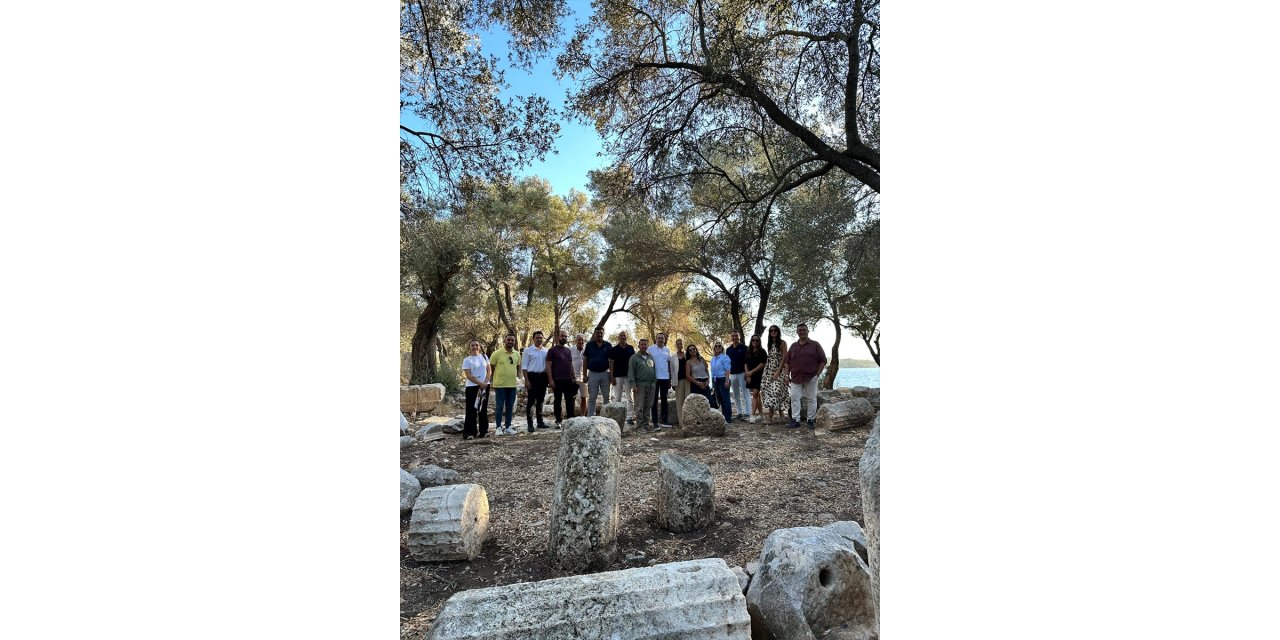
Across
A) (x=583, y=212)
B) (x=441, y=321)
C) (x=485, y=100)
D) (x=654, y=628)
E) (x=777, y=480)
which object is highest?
(x=583, y=212)

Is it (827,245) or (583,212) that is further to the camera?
(583,212)

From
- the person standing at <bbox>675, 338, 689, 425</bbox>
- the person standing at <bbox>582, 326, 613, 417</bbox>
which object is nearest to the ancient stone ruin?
A: the person standing at <bbox>582, 326, 613, 417</bbox>

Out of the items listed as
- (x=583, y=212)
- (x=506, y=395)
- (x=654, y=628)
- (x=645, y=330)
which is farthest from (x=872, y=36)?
(x=645, y=330)

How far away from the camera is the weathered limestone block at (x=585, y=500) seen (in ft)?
10.9

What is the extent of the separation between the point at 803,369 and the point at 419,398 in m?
8.37

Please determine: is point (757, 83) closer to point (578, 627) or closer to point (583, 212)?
point (578, 627)

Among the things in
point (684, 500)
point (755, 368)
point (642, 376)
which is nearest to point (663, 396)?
point (642, 376)

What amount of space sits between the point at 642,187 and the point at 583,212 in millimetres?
11267

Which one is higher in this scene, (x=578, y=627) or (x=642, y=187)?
(x=642, y=187)

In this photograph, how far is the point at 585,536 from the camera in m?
3.33

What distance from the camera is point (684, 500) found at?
3.94 metres

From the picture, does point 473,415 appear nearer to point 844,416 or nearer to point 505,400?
point 505,400

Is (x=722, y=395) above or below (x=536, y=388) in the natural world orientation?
below

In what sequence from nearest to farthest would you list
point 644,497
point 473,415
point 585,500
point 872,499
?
1. point 872,499
2. point 585,500
3. point 644,497
4. point 473,415
